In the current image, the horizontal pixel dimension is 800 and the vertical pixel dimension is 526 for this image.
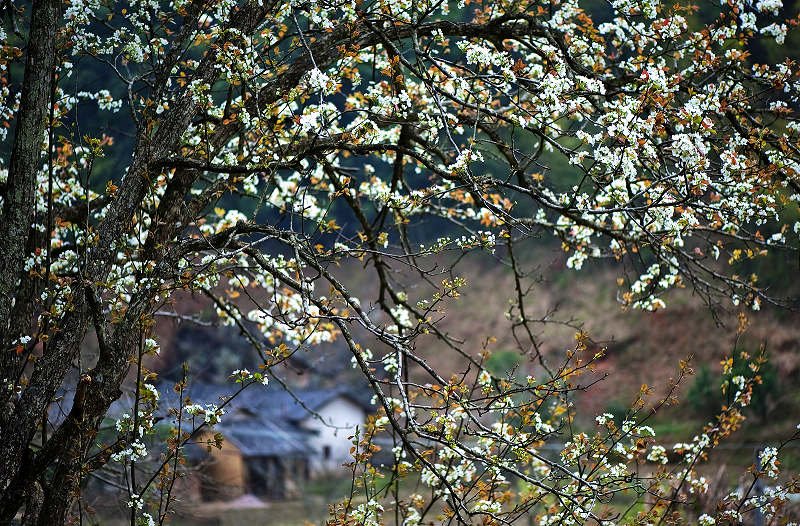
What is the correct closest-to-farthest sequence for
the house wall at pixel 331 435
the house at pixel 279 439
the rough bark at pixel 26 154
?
the rough bark at pixel 26 154 < the house at pixel 279 439 < the house wall at pixel 331 435

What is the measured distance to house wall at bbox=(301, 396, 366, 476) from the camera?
2709 centimetres

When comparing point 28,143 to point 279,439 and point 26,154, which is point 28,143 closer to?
point 26,154

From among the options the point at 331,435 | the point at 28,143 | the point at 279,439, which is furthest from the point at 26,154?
the point at 331,435

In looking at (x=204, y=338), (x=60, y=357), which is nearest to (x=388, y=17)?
(x=60, y=357)

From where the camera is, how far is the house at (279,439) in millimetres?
24812

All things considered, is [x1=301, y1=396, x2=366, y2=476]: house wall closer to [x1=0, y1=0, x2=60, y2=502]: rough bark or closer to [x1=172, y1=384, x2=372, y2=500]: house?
[x1=172, y1=384, x2=372, y2=500]: house

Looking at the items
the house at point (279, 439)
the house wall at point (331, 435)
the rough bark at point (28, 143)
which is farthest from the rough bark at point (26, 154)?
the house wall at point (331, 435)

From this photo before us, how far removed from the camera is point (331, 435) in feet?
96.3

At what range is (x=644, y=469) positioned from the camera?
57.5 ft

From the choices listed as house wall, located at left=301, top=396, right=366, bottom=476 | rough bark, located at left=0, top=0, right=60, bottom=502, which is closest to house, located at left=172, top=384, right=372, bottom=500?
house wall, located at left=301, top=396, right=366, bottom=476

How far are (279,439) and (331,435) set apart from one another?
2.98 metres

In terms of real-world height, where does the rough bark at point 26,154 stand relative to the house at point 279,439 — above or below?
below

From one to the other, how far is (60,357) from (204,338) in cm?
2522

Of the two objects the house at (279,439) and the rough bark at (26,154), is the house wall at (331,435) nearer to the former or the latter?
the house at (279,439)
